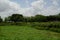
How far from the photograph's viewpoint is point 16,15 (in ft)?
448

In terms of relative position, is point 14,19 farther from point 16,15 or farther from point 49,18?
point 49,18

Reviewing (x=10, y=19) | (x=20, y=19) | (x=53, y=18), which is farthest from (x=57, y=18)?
(x=10, y=19)

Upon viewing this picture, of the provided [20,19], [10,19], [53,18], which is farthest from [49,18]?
[10,19]

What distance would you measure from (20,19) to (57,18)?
3205 centimetres

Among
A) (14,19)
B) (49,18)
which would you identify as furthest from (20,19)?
(49,18)

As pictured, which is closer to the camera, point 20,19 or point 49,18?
point 49,18

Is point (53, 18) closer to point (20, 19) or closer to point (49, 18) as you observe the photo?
point (49, 18)

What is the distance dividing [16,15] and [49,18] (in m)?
34.1

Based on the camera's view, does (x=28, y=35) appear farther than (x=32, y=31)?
No

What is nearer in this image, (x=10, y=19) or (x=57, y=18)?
(x=57, y=18)

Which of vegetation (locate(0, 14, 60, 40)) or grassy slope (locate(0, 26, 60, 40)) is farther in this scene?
vegetation (locate(0, 14, 60, 40))

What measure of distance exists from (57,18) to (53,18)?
404cm

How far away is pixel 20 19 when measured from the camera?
129 m

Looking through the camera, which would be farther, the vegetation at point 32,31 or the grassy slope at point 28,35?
the vegetation at point 32,31
